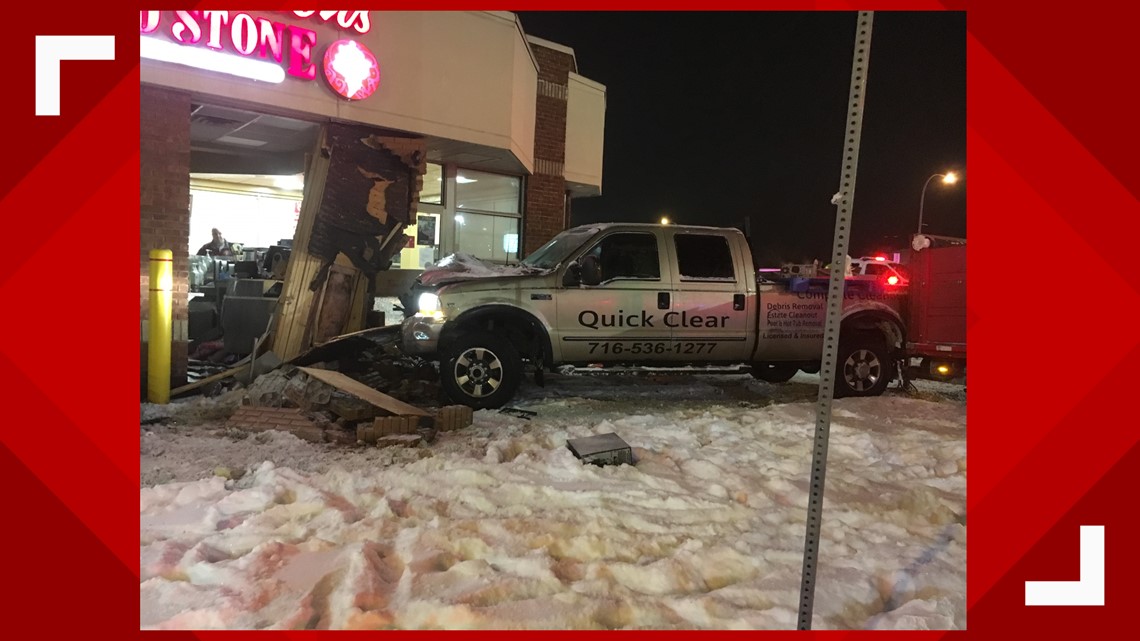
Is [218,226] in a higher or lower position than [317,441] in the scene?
higher

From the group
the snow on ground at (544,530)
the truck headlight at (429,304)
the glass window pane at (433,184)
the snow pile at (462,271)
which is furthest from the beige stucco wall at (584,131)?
the snow on ground at (544,530)

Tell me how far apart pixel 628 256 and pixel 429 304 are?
2236mm

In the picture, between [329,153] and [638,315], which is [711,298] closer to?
[638,315]

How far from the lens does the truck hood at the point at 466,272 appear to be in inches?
268

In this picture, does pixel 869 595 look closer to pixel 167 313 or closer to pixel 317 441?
pixel 317 441

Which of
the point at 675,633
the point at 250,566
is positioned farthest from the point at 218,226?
the point at 675,633

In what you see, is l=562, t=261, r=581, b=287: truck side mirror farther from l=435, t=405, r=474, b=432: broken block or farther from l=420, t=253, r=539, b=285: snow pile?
l=435, t=405, r=474, b=432: broken block

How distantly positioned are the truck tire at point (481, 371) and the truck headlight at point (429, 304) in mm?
395

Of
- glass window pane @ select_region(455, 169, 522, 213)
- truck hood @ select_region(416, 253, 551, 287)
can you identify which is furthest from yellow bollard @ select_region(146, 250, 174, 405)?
glass window pane @ select_region(455, 169, 522, 213)

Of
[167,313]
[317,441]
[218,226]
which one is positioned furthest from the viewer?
[218,226]

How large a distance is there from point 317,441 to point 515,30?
7.29 metres

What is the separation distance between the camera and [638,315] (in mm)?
6910

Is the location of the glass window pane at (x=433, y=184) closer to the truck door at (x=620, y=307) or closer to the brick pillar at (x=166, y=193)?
the brick pillar at (x=166, y=193)

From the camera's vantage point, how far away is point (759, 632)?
2582 millimetres
